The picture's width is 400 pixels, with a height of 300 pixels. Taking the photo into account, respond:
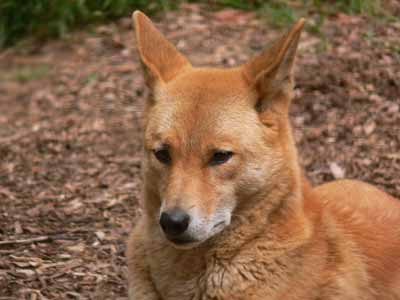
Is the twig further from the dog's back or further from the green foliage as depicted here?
the green foliage

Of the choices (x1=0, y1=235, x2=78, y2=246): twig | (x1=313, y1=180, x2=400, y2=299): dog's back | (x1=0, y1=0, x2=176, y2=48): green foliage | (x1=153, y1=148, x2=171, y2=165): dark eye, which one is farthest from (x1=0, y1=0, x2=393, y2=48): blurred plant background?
(x1=153, y1=148, x2=171, y2=165): dark eye

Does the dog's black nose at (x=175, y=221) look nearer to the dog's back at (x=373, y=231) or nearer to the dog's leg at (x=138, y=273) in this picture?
the dog's leg at (x=138, y=273)

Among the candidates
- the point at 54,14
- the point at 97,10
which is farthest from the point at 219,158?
the point at 54,14

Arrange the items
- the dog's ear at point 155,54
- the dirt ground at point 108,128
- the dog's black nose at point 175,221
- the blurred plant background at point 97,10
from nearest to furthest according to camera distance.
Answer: the dog's black nose at point 175,221, the dog's ear at point 155,54, the dirt ground at point 108,128, the blurred plant background at point 97,10

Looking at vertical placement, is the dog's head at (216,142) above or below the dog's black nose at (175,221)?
above

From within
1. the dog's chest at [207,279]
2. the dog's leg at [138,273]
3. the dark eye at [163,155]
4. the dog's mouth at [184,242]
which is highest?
the dark eye at [163,155]

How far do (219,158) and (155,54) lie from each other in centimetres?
89

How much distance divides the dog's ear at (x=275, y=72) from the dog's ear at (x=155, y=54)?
1.59 ft

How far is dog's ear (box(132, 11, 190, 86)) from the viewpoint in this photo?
474 cm

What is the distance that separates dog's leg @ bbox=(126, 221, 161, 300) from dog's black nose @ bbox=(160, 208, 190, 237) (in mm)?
→ 593

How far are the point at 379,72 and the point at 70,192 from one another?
332 cm

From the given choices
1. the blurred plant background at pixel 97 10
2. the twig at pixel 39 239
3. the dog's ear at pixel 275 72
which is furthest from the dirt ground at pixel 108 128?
the dog's ear at pixel 275 72

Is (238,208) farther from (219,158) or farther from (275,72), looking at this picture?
(275,72)

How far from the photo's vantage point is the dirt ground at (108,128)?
19.2 feet
